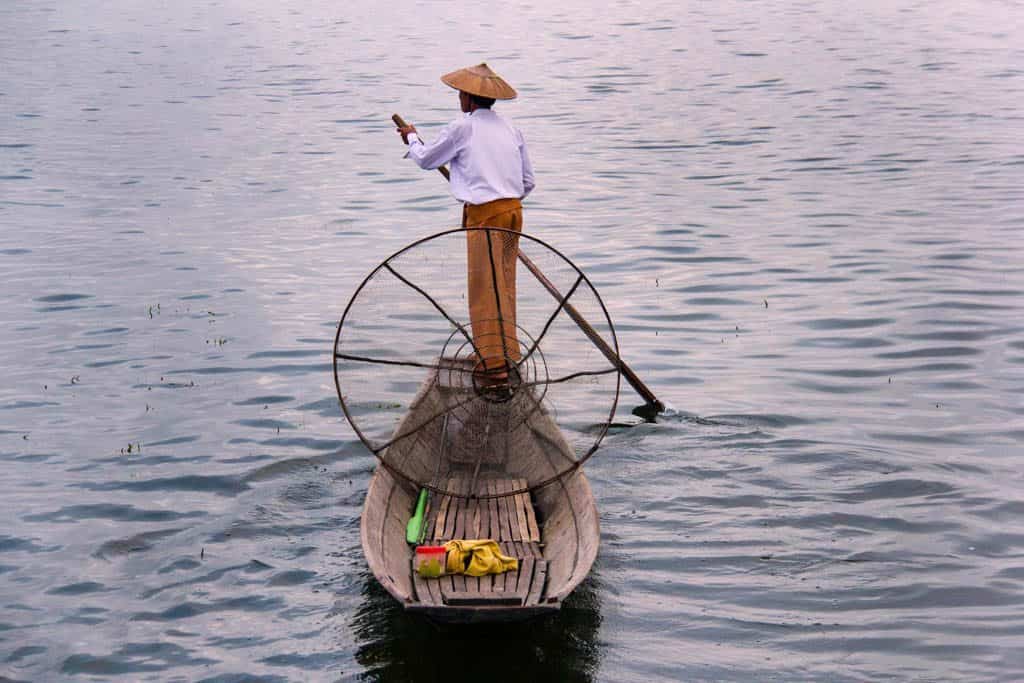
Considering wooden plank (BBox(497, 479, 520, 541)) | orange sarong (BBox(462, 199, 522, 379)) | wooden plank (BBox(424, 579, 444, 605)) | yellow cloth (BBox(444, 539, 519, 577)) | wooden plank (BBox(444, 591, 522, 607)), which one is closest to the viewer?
wooden plank (BBox(444, 591, 522, 607))

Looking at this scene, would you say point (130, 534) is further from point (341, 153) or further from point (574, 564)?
Answer: point (341, 153)

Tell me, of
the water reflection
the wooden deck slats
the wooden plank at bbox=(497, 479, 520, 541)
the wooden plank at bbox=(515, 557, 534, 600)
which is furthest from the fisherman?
the water reflection

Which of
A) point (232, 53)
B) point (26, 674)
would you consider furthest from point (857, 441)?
point (232, 53)

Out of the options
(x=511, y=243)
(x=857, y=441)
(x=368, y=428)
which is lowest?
(x=857, y=441)

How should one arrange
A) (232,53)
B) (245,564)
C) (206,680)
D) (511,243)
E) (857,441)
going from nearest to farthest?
1. (206,680)
2. (245,564)
3. (511,243)
4. (857,441)
5. (232,53)

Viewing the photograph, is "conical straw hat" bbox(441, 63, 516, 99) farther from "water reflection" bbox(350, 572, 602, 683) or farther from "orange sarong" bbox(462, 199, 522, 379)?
"water reflection" bbox(350, 572, 602, 683)

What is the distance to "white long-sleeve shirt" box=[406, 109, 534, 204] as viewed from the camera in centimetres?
877

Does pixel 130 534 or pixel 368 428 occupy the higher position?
pixel 368 428

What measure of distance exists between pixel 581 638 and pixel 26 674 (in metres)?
2.92

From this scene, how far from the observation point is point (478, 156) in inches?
346

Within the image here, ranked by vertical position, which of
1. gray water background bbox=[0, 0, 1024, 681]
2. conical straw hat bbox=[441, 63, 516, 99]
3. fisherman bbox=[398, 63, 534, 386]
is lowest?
gray water background bbox=[0, 0, 1024, 681]

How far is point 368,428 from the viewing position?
27.4 feet

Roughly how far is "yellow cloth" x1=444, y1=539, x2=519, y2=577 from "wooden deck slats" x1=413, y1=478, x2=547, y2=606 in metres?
0.03

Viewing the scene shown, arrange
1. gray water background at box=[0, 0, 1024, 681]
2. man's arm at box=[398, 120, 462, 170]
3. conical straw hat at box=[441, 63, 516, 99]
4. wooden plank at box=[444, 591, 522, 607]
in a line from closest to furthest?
wooden plank at box=[444, 591, 522, 607], gray water background at box=[0, 0, 1024, 681], conical straw hat at box=[441, 63, 516, 99], man's arm at box=[398, 120, 462, 170]
